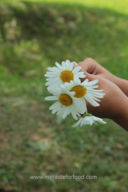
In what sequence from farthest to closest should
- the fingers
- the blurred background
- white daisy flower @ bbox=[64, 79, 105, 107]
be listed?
the blurred background, the fingers, white daisy flower @ bbox=[64, 79, 105, 107]

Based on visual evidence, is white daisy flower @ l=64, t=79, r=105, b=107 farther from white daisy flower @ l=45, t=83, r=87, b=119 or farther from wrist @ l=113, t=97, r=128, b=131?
wrist @ l=113, t=97, r=128, b=131

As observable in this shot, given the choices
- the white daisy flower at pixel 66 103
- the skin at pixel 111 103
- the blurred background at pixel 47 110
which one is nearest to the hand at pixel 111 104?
the skin at pixel 111 103

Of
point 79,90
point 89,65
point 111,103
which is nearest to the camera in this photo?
point 79,90

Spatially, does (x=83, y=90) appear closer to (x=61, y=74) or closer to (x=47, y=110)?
(x=61, y=74)

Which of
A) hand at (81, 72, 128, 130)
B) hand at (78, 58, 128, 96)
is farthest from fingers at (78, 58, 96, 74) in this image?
hand at (81, 72, 128, 130)

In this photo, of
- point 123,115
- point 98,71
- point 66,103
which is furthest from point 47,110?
point 66,103

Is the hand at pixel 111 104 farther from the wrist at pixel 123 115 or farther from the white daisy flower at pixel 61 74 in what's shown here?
the white daisy flower at pixel 61 74
